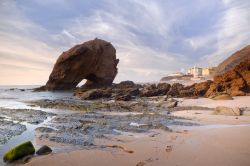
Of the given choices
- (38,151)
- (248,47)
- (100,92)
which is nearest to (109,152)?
(38,151)

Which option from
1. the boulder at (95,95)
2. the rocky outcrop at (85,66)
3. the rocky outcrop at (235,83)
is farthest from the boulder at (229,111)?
the rocky outcrop at (85,66)

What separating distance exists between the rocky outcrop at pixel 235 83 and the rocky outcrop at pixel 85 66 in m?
34.4

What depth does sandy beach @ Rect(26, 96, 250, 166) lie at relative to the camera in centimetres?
617

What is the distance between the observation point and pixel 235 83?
2520 cm

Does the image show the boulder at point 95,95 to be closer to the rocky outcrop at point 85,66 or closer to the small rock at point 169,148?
the small rock at point 169,148

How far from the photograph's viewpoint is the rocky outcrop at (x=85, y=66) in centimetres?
5666

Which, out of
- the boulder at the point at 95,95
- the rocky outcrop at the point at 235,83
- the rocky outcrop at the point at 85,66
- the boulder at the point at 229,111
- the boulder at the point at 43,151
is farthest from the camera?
the rocky outcrop at the point at 85,66

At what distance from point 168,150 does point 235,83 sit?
20.3m

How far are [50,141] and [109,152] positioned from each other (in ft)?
8.22

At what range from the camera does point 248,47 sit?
2591 inches

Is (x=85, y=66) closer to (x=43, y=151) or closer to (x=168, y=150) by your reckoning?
(x=43, y=151)

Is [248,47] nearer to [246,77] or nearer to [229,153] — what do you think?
[246,77]

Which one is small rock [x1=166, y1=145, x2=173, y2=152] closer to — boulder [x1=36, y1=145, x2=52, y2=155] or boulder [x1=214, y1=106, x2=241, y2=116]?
boulder [x1=36, y1=145, x2=52, y2=155]

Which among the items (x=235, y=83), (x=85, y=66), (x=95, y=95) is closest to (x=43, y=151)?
(x=235, y=83)
